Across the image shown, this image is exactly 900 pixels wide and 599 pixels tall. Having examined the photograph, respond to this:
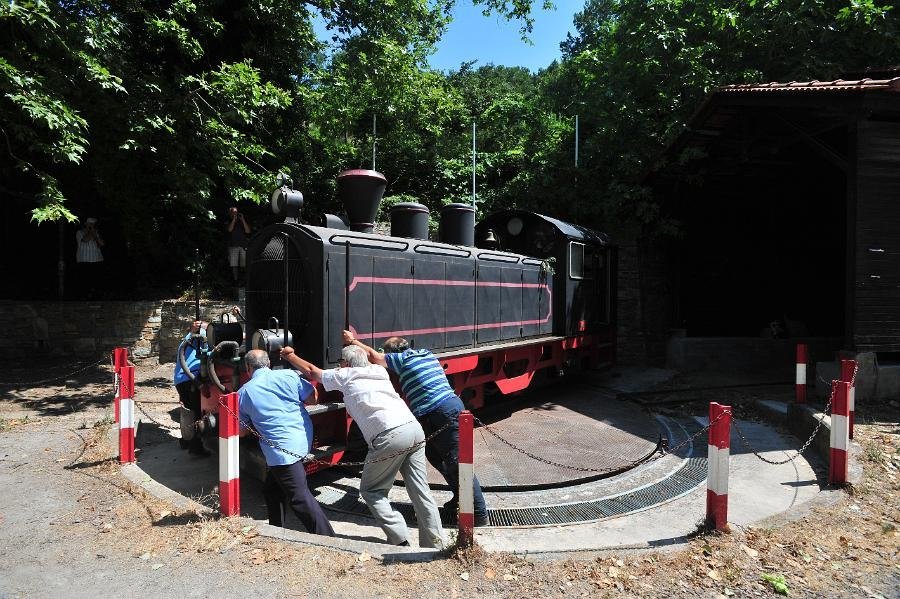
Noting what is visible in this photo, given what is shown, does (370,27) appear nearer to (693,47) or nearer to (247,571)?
(693,47)

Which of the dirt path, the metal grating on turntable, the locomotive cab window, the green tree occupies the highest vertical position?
the green tree

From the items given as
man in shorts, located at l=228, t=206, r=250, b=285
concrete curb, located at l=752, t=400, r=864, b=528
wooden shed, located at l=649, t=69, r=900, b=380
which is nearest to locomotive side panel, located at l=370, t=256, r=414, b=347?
concrete curb, located at l=752, t=400, r=864, b=528

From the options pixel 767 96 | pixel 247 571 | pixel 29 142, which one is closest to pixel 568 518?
pixel 247 571

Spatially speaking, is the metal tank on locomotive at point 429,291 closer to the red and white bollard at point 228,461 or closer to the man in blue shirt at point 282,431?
the man in blue shirt at point 282,431

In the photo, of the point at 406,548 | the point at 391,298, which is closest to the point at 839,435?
the point at 406,548

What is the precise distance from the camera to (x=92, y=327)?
38.0ft

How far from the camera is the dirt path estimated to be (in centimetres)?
322

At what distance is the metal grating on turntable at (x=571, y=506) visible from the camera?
188 inches

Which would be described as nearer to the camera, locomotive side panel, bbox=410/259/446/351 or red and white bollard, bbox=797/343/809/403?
locomotive side panel, bbox=410/259/446/351

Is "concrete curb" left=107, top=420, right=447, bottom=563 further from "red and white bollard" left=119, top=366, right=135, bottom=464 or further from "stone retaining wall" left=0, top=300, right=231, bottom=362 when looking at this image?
"stone retaining wall" left=0, top=300, right=231, bottom=362

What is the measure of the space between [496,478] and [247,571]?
293 centimetres

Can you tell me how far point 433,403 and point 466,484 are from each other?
121 cm

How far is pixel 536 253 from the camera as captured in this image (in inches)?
403

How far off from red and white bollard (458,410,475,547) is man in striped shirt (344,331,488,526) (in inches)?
36.9
